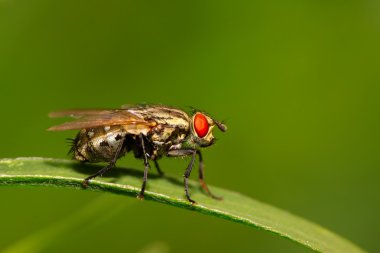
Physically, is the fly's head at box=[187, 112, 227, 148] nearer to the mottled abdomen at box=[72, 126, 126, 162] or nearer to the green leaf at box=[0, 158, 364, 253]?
the green leaf at box=[0, 158, 364, 253]

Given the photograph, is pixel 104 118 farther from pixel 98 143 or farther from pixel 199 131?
pixel 199 131

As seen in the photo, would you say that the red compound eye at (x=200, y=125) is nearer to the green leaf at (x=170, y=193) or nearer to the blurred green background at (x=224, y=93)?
the green leaf at (x=170, y=193)

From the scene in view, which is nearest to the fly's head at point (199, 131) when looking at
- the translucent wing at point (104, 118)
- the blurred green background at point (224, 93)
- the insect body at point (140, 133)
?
the insect body at point (140, 133)

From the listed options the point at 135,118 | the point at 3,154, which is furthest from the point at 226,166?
the point at 135,118

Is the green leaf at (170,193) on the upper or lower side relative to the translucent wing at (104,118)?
lower

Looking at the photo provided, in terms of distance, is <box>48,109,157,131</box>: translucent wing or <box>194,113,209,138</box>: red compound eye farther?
<box>194,113,209,138</box>: red compound eye

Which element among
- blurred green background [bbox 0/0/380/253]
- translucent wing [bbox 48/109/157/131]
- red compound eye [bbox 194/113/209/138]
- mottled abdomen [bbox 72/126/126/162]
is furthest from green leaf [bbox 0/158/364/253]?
blurred green background [bbox 0/0/380/253]

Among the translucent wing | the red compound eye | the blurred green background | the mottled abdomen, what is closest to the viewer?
the translucent wing
